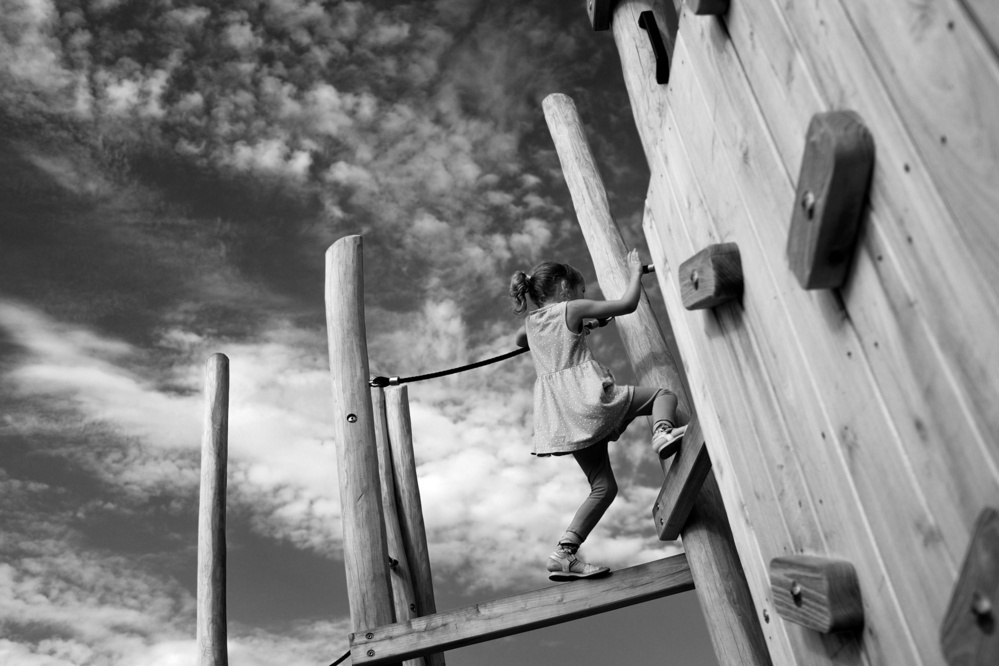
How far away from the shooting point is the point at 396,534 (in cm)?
535

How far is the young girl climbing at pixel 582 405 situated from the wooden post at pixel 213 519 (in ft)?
11.7

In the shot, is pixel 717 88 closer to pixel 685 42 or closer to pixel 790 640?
pixel 685 42

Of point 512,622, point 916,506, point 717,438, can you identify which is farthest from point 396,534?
point 916,506

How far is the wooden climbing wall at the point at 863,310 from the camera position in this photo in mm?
1030

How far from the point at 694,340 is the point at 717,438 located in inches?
10.2

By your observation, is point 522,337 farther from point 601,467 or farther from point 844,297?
point 844,297

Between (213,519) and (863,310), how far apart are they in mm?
6072

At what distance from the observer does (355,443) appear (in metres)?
4.34

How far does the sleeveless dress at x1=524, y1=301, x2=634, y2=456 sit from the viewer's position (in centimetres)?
369

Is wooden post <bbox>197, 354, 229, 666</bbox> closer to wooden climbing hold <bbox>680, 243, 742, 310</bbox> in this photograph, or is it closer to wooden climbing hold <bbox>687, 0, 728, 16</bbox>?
wooden climbing hold <bbox>680, 243, 742, 310</bbox>

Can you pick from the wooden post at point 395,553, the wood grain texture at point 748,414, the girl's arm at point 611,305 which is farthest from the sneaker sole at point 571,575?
the wooden post at point 395,553

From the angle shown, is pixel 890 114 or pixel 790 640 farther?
pixel 790 640

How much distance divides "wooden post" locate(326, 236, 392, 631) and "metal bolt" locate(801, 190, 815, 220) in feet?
10.5

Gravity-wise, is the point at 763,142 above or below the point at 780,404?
above
